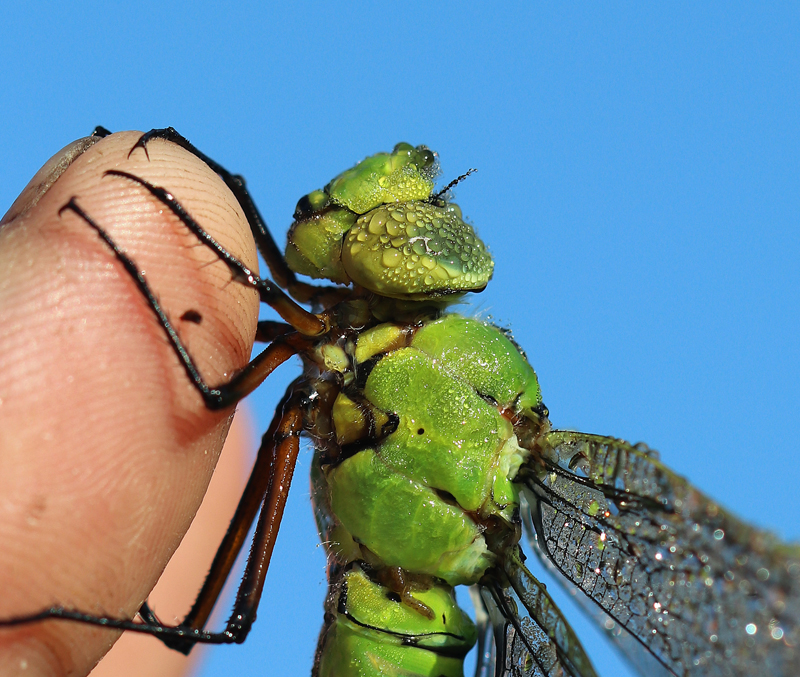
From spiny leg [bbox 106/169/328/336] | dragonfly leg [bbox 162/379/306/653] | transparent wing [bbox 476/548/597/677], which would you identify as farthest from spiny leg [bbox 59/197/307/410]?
transparent wing [bbox 476/548/597/677]

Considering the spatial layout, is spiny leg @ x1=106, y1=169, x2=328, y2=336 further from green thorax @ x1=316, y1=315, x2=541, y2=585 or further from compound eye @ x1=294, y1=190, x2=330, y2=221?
compound eye @ x1=294, y1=190, x2=330, y2=221

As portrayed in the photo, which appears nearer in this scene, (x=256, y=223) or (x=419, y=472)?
(x=419, y=472)

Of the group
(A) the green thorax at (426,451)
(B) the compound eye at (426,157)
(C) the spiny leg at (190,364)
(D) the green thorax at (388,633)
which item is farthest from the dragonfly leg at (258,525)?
(B) the compound eye at (426,157)

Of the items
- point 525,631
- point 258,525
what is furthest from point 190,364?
point 525,631

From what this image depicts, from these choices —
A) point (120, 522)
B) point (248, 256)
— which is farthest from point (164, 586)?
point (248, 256)

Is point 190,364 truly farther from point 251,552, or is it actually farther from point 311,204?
point 311,204

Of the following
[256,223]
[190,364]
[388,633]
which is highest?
[256,223]

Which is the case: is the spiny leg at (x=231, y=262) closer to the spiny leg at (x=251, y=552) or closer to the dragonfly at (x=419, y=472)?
the dragonfly at (x=419, y=472)
